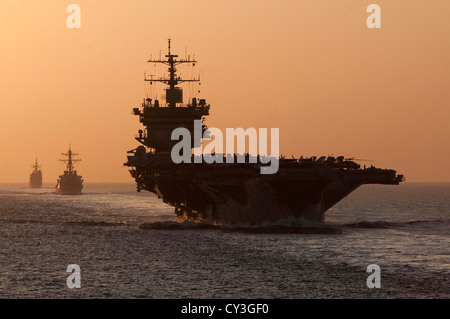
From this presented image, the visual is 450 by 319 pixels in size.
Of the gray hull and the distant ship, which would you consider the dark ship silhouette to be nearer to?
the gray hull

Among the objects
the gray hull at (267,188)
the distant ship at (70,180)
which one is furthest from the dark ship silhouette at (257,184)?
the distant ship at (70,180)

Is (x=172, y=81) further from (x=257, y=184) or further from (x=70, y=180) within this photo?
(x=70, y=180)

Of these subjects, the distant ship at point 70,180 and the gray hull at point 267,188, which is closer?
the gray hull at point 267,188

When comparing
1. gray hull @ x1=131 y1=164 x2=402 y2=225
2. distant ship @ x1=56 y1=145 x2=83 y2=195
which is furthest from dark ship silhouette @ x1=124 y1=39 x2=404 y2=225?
distant ship @ x1=56 y1=145 x2=83 y2=195

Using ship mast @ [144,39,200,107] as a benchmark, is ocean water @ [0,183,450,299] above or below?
below

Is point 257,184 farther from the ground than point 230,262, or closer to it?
farther from the ground

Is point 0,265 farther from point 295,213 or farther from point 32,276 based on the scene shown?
Result: point 295,213

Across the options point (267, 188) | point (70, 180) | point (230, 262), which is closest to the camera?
point (230, 262)

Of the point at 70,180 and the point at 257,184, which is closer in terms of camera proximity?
the point at 257,184

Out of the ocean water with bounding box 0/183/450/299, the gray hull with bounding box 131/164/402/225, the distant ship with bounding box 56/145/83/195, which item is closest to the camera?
the ocean water with bounding box 0/183/450/299

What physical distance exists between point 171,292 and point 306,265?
7580mm

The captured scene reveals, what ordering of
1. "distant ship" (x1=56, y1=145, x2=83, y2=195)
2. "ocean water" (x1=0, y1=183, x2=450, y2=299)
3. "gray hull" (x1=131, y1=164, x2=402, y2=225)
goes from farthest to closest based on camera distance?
"distant ship" (x1=56, y1=145, x2=83, y2=195) < "gray hull" (x1=131, y1=164, x2=402, y2=225) < "ocean water" (x1=0, y1=183, x2=450, y2=299)

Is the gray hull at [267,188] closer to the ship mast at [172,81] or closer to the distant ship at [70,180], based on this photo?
the ship mast at [172,81]

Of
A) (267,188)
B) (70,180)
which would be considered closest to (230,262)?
(267,188)
